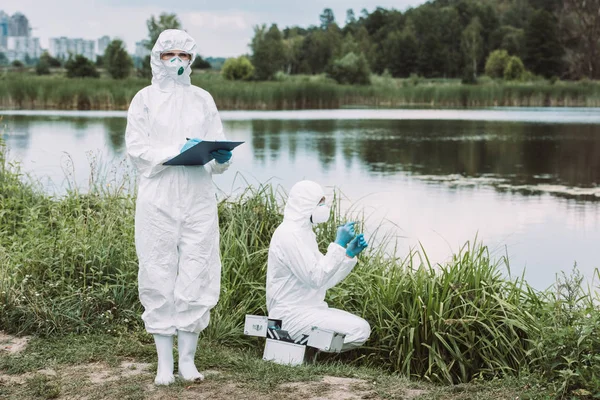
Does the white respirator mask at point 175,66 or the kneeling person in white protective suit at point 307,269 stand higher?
the white respirator mask at point 175,66

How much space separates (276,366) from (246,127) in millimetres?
25559

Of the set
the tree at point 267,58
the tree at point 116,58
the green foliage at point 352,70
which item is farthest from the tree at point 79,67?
the green foliage at point 352,70

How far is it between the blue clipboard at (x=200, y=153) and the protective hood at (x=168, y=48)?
52cm

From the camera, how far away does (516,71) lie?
68000 millimetres

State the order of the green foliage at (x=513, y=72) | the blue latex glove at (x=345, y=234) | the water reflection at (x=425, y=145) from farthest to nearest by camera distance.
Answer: the green foliage at (x=513, y=72) < the water reflection at (x=425, y=145) < the blue latex glove at (x=345, y=234)

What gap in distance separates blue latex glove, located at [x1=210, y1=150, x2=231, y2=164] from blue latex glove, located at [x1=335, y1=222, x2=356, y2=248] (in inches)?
33.6

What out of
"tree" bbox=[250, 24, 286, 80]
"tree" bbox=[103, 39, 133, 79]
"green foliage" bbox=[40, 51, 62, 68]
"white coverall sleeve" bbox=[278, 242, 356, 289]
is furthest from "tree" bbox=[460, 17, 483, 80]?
"white coverall sleeve" bbox=[278, 242, 356, 289]

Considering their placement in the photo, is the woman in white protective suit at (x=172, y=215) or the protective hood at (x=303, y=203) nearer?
the woman in white protective suit at (x=172, y=215)

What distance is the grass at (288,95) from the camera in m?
35.9

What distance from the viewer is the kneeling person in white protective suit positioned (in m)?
5.22

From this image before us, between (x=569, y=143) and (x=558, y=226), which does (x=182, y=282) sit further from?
(x=569, y=143)

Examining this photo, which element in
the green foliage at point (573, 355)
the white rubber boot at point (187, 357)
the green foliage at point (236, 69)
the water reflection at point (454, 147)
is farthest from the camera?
the green foliage at point (236, 69)

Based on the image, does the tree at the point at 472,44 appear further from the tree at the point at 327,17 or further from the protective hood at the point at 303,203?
the protective hood at the point at 303,203

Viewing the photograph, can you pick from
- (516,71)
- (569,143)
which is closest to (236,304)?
(569,143)
